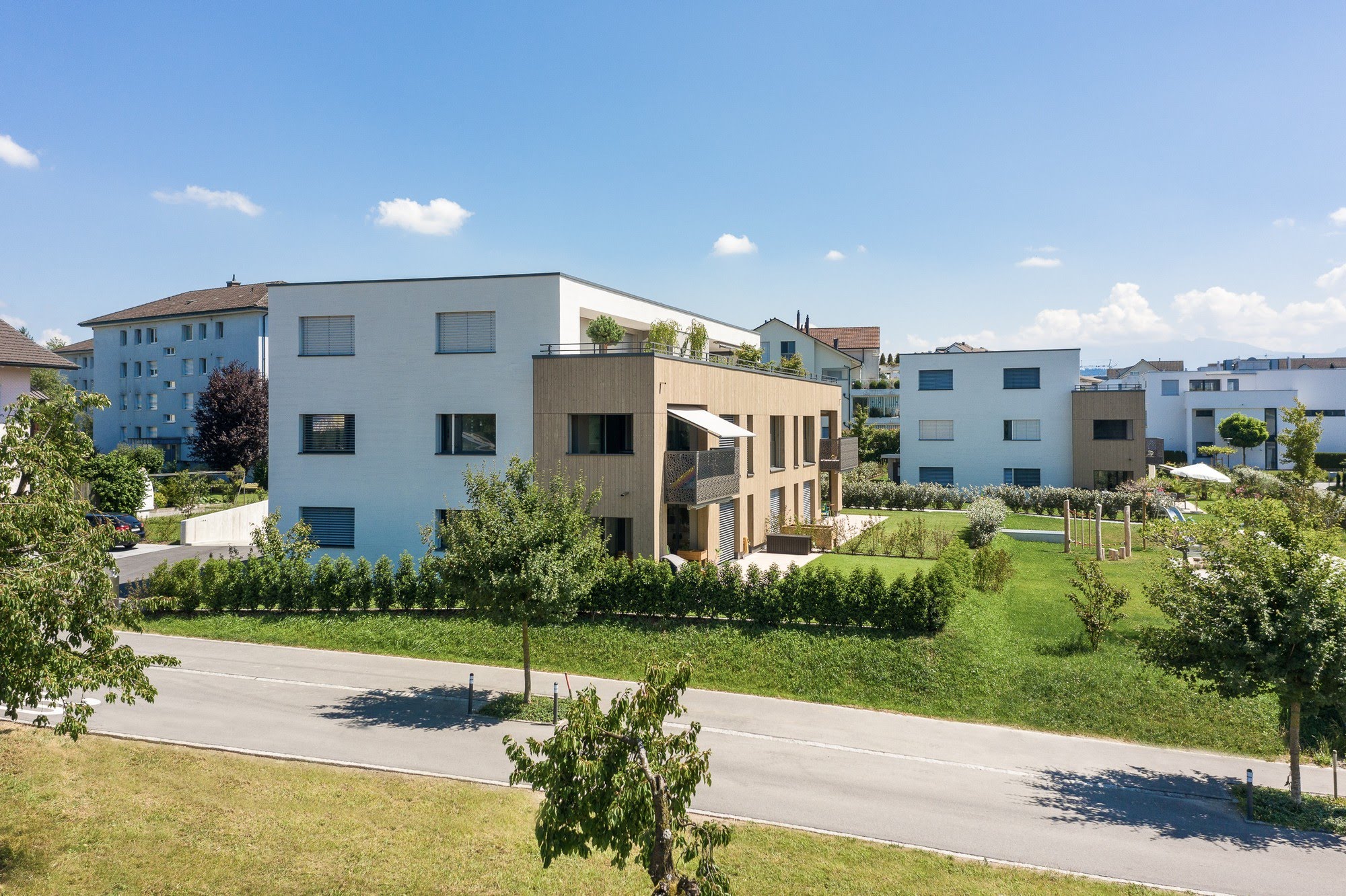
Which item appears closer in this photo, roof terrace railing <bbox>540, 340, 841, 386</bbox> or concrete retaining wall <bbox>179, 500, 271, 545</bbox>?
roof terrace railing <bbox>540, 340, 841, 386</bbox>

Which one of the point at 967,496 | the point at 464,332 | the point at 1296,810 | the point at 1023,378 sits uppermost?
the point at 1023,378

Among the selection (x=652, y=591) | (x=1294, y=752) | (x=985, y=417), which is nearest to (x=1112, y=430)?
(x=985, y=417)

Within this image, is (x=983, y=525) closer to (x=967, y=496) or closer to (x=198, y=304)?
(x=967, y=496)

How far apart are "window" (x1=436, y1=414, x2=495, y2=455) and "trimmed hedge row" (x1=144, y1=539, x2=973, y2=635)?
4500 mm

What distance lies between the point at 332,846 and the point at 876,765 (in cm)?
877

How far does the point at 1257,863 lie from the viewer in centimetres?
1132

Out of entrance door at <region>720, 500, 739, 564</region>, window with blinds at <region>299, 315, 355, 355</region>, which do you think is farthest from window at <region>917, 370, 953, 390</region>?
window with blinds at <region>299, 315, 355, 355</region>

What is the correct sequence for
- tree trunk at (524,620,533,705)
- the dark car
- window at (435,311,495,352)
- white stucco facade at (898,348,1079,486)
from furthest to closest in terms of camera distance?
white stucco facade at (898,348,1079,486) < the dark car < window at (435,311,495,352) < tree trunk at (524,620,533,705)

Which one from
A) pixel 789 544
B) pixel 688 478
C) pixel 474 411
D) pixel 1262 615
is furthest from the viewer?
pixel 789 544

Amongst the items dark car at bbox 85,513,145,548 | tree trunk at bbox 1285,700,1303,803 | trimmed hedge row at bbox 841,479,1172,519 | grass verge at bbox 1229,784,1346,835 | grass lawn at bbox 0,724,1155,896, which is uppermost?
trimmed hedge row at bbox 841,479,1172,519

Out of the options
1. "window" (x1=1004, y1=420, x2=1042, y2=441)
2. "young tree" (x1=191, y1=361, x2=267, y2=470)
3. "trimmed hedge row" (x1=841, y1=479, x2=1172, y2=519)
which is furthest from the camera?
"young tree" (x1=191, y1=361, x2=267, y2=470)

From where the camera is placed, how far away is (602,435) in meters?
26.2

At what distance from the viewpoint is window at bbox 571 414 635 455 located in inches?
1020

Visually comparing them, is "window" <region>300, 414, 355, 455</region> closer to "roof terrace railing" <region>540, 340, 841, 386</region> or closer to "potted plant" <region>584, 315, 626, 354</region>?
"roof terrace railing" <region>540, 340, 841, 386</region>
